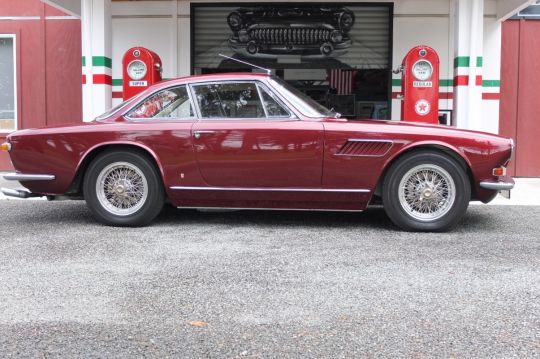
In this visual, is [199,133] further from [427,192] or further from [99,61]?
[99,61]

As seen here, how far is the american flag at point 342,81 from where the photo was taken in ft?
36.7

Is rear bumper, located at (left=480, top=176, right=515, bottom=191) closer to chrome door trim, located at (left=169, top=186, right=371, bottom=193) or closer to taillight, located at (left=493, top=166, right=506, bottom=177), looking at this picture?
taillight, located at (left=493, top=166, right=506, bottom=177)

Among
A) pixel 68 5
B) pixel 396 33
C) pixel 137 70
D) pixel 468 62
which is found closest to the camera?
pixel 468 62

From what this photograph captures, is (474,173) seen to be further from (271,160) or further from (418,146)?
(271,160)

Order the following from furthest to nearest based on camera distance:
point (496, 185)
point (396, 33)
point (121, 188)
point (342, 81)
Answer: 1. point (342, 81)
2. point (396, 33)
3. point (121, 188)
4. point (496, 185)

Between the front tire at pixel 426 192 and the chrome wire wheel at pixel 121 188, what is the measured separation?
2.38 metres

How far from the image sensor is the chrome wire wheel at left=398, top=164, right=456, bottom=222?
5.63 m

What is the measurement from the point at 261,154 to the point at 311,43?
597cm

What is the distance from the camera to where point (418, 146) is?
561cm

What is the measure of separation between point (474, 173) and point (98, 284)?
3488 millimetres

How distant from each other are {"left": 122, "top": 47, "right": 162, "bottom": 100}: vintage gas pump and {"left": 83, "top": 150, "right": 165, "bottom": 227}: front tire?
10.4ft

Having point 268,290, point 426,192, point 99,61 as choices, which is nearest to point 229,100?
point 426,192

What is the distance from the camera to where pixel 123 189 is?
592cm

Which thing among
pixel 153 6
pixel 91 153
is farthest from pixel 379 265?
pixel 153 6
